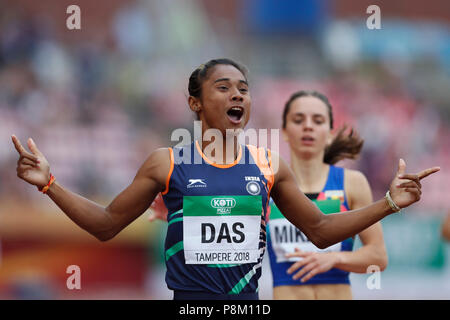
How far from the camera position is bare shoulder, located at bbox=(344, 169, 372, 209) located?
5.33m

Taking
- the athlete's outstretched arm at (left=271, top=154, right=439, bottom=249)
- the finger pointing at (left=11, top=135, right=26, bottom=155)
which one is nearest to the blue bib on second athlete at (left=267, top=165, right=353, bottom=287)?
the athlete's outstretched arm at (left=271, top=154, right=439, bottom=249)

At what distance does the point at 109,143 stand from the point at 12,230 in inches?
138

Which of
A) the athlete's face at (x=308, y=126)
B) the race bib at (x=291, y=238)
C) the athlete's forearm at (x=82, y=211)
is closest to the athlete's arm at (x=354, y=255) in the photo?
the race bib at (x=291, y=238)

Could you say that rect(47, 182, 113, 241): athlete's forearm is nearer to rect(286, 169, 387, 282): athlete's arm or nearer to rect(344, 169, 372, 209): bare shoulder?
rect(286, 169, 387, 282): athlete's arm

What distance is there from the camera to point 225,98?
3.96m

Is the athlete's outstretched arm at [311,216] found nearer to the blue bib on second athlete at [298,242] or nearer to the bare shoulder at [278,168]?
the bare shoulder at [278,168]

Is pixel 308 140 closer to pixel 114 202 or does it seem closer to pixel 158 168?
pixel 158 168

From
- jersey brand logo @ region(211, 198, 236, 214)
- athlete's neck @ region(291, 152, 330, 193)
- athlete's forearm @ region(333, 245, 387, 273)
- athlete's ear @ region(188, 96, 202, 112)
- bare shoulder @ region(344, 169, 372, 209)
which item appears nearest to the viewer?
jersey brand logo @ region(211, 198, 236, 214)

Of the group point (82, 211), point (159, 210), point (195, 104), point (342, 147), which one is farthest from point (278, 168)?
point (342, 147)

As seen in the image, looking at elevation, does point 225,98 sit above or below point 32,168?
above

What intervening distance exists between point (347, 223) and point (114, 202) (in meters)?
1.36

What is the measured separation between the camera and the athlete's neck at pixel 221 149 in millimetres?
3988

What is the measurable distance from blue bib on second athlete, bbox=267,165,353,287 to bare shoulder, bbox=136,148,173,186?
5.79 ft
